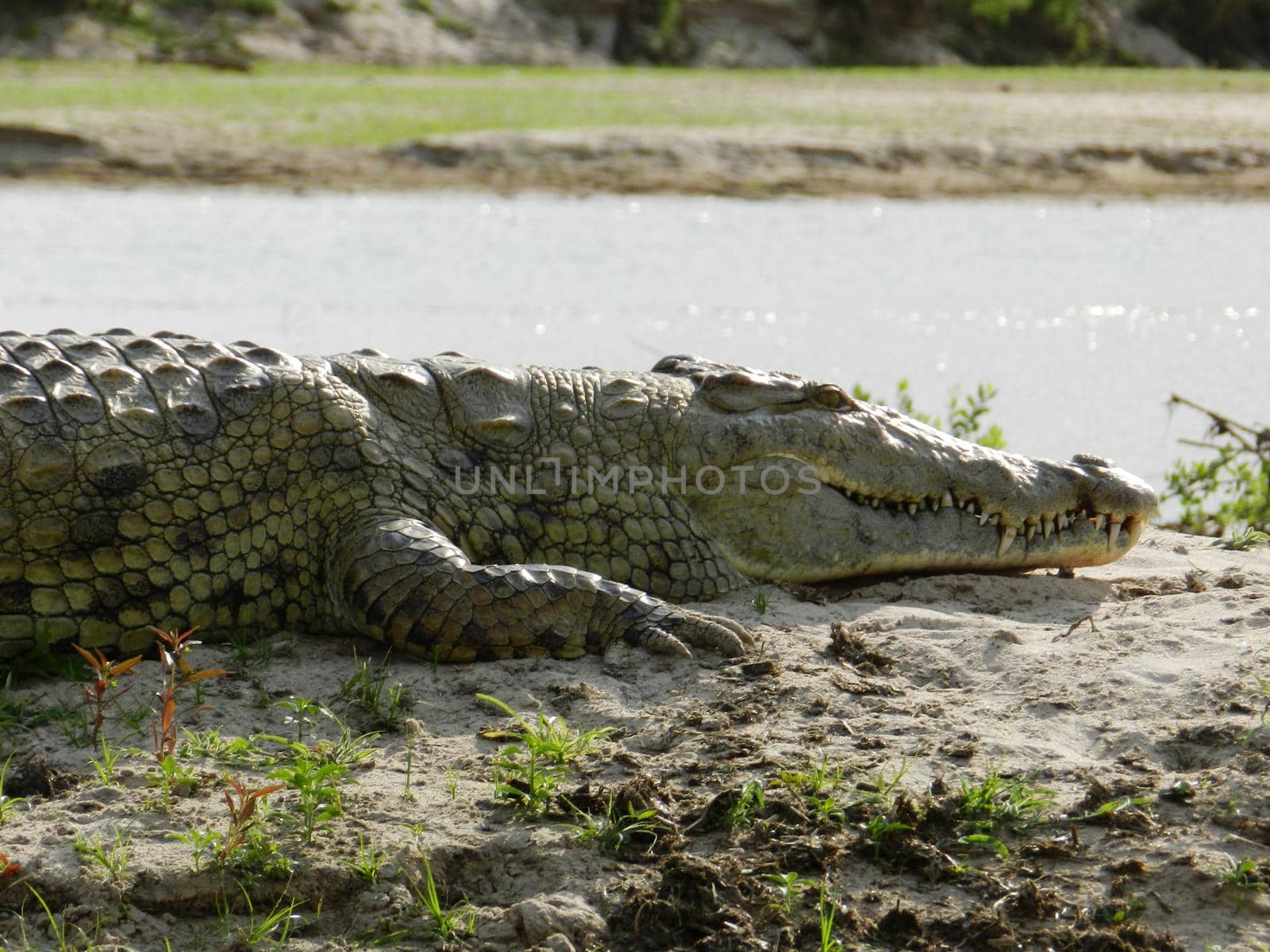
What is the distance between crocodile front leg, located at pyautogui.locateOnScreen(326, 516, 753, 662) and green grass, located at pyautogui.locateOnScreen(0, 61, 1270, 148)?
13.1 m

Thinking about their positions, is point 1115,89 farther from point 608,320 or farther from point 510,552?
point 510,552

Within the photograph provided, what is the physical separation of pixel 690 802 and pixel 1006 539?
186 centimetres

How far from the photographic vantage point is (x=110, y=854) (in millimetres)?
2670

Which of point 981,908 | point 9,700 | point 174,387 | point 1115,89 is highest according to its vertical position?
point 1115,89

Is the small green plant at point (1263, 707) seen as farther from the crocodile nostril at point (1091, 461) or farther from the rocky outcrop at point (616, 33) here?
the rocky outcrop at point (616, 33)

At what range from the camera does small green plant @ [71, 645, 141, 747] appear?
3.03 metres

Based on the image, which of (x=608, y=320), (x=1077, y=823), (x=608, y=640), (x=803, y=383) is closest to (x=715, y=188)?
(x=608, y=320)

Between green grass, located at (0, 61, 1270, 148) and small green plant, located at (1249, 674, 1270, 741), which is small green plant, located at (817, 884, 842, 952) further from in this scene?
green grass, located at (0, 61, 1270, 148)

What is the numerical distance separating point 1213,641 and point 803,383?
55.9 inches

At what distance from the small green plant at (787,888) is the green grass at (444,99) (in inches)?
569

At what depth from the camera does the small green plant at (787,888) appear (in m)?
2.58

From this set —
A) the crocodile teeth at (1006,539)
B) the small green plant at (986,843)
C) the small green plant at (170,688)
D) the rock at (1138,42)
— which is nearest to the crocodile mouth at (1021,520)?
the crocodile teeth at (1006,539)

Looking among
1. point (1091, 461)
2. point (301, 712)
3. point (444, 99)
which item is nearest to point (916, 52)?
point (444, 99)

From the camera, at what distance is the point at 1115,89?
78.6 feet
